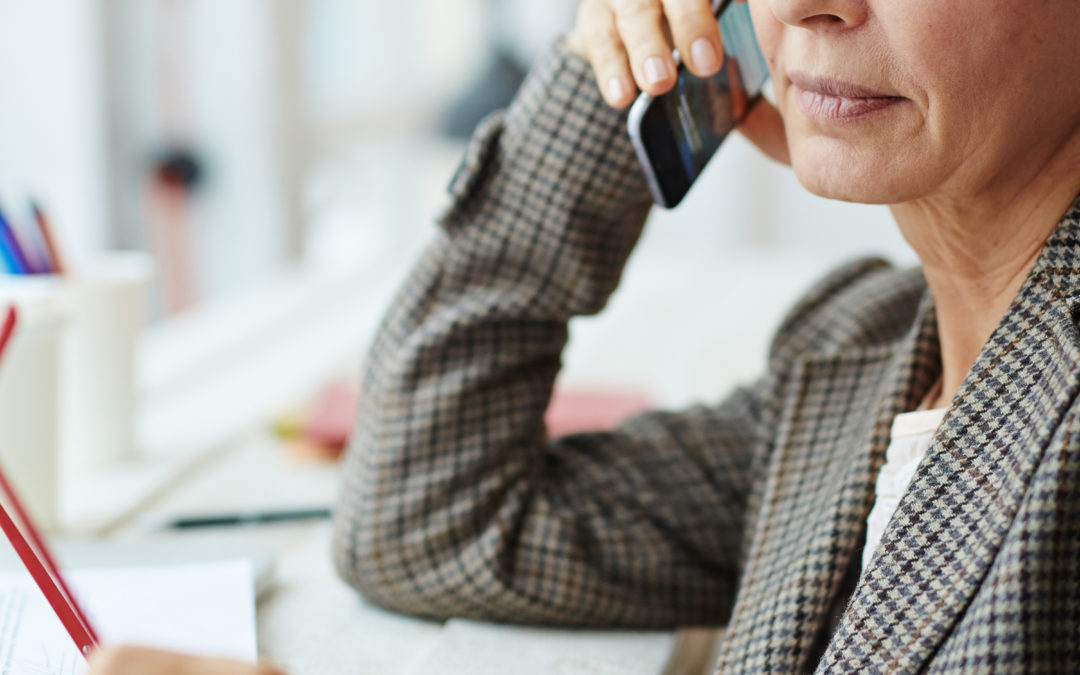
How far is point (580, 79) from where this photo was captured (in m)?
0.82

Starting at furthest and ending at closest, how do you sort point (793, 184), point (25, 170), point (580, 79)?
point (793, 184), point (25, 170), point (580, 79)

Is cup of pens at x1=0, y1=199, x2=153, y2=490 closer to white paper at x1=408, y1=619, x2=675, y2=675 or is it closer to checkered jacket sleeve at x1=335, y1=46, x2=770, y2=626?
checkered jacket sleeve at x1=335, y1=46, x2=770, y2=626

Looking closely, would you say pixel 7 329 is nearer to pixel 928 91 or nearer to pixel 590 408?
pixel 928 91

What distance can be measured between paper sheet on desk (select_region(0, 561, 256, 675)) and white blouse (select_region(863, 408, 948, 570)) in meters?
0.38

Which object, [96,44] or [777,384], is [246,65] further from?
[777,384]

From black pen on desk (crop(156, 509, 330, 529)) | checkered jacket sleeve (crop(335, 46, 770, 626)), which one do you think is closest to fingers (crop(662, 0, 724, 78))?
checkered jacket sleeve (crop(335, 46, 770, 626))

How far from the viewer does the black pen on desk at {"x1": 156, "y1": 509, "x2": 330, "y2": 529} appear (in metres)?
0.97

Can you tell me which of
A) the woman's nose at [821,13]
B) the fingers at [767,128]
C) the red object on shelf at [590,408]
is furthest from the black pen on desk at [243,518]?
the woman's nose at [821,13]

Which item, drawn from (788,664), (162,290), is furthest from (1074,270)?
(162,290)

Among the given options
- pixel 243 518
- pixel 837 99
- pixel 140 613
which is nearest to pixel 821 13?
pixel 837 99

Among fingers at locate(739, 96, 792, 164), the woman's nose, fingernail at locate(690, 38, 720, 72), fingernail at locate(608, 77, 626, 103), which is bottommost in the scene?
fingers at locate(739, 96, 792, 164)

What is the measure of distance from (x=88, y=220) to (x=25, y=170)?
0.13m

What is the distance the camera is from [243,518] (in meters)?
0.99

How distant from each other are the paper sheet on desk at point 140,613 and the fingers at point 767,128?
486 mm
